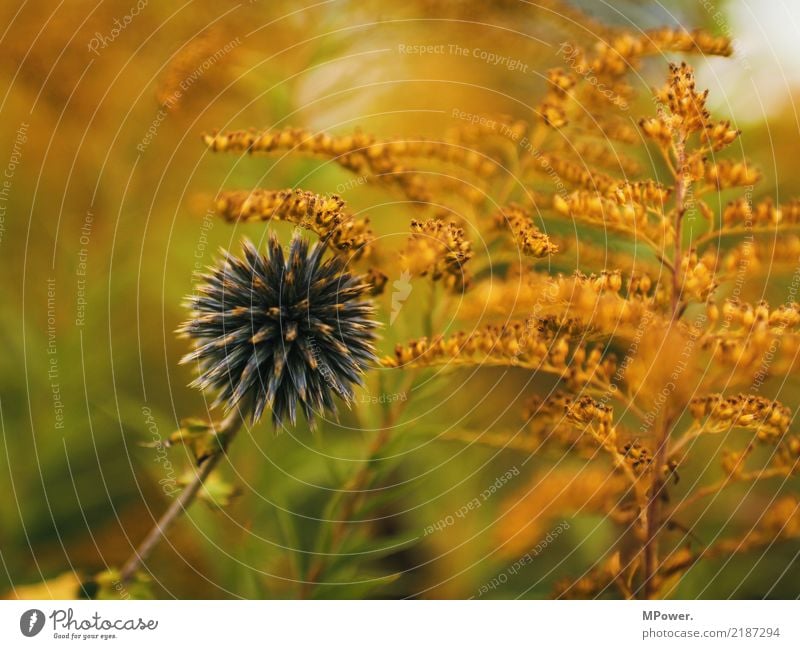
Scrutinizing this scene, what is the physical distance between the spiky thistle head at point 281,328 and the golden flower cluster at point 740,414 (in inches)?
14.8

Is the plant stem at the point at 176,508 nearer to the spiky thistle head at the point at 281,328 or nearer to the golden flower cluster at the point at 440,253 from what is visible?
the spiky thistle head at the point at 281,328

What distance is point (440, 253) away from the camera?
0.75 m

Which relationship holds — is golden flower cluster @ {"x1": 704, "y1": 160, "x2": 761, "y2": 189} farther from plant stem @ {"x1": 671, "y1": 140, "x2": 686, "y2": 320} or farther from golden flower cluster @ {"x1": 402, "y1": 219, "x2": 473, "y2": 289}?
golden flower cluster @ {"x1": 402, "y1": 219, "x2": 473, "y2": 289}

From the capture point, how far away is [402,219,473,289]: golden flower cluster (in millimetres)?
750

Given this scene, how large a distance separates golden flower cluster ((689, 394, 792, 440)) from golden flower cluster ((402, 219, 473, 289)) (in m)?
0.30

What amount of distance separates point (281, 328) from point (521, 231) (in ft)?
0.95

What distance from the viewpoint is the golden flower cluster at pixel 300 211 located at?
2.39ft

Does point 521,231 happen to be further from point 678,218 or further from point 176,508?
point 176,508
